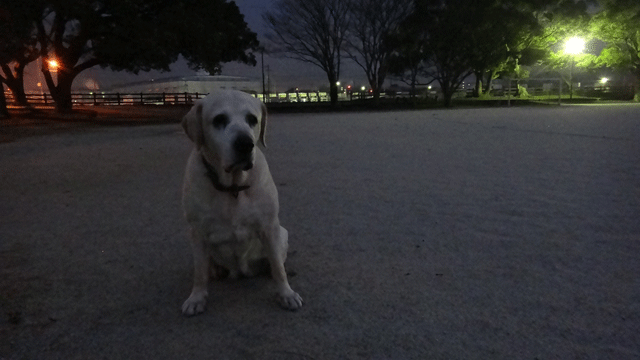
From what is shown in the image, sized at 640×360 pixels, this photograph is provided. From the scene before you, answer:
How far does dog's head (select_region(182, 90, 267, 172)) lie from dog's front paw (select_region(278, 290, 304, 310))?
0.75 metres

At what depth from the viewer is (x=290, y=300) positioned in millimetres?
2404

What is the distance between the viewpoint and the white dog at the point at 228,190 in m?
2.12

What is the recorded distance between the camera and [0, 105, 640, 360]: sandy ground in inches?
81.7

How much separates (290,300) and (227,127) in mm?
985

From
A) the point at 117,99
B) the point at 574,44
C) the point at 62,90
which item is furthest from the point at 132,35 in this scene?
the point at 574,44

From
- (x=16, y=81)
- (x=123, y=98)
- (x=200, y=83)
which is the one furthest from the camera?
(x=200, y=83)

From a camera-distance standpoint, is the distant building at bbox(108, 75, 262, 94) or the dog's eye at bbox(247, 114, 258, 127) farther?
the distant building at bbox(108, 75, 262, 94)

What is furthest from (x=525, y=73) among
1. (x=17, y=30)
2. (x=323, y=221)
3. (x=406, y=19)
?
(x=323, y=221)

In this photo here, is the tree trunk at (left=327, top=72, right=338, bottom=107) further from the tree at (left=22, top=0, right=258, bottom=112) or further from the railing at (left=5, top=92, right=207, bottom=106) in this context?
the railing at (left=5, top=92, right=207, bottom=106)

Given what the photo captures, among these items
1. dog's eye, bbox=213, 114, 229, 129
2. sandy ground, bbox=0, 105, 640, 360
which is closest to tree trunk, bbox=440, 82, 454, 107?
sandy ground, bbox=0, 105, 640, 360

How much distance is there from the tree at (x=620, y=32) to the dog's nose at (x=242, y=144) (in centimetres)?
3745

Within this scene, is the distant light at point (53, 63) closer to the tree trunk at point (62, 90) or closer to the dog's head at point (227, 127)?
the tree trunk at point (62, 90)

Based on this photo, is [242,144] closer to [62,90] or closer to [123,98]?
[62,90]

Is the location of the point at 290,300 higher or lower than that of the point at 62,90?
lower
